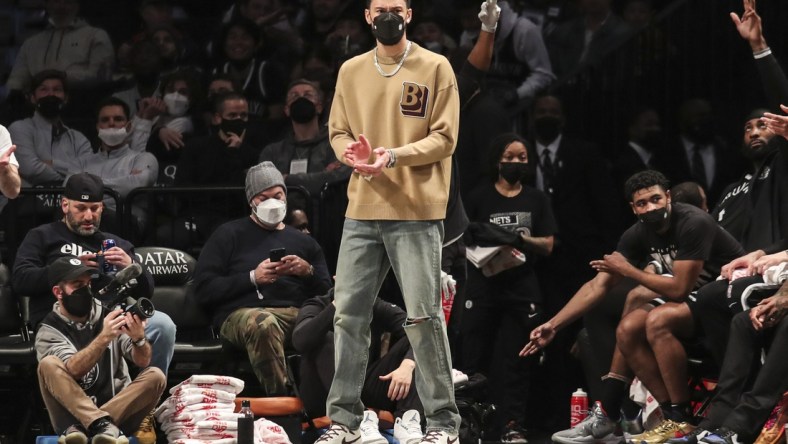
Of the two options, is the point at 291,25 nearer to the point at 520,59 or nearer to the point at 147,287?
the point at 520,59

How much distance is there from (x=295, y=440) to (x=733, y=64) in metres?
5.25

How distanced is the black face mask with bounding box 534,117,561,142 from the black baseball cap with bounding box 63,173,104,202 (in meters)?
3.28

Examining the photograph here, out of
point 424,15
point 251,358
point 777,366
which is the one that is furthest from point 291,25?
point 777,366

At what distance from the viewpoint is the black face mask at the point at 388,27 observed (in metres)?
6.32

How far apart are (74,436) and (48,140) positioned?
11.0 ft

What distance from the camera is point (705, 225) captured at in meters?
8.38

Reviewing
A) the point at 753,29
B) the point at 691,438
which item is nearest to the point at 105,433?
the point at 691,438

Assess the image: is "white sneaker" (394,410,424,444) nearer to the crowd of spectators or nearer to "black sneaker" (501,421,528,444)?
the crowd of spectators

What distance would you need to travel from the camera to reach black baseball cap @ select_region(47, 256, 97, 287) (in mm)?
7707

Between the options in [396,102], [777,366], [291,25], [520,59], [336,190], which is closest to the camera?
[396,102]

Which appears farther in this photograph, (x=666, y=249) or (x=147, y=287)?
(x=666, y=249)

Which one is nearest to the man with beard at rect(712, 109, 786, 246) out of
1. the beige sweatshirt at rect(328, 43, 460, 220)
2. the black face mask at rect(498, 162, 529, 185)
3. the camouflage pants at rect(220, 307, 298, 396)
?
the black face mask at rect(498, 162, 529, 185)

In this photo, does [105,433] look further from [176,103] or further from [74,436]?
[176,103]

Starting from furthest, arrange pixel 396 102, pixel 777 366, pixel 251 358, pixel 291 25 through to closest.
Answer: pixel 291 25 < pixel 251 358 < pixel 777 366 < pixel 396 102
